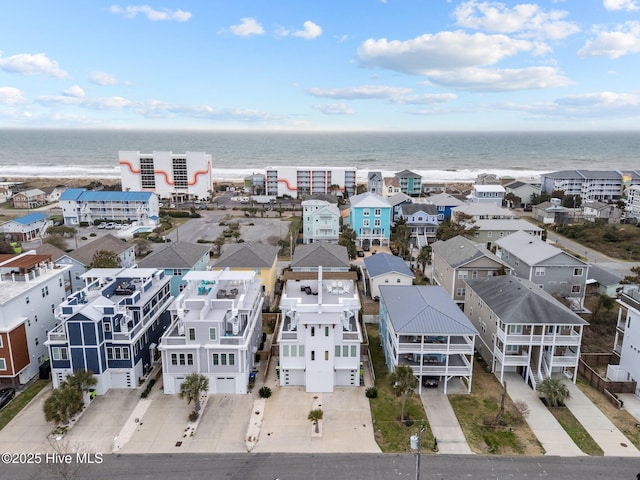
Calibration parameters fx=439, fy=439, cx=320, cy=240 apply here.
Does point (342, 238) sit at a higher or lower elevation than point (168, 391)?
higher

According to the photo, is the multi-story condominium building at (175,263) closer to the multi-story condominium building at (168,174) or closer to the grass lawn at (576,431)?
the grass lawn at (576,431)

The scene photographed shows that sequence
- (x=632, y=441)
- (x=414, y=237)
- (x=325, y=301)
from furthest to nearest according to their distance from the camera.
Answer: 1. (x=414, y=237)
2. (x=325, y=301)
3. (x=632, y=441)

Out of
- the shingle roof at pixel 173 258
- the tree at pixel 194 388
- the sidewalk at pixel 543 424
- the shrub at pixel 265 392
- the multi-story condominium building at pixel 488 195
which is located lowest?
the sidewalk at pixel 543 424

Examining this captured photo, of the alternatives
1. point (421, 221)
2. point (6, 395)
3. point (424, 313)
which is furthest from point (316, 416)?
point (421, 221)

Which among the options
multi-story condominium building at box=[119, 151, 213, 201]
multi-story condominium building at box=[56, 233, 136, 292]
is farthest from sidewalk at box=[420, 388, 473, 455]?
multi-story condominium building at box=[119, 151, 213, 201]

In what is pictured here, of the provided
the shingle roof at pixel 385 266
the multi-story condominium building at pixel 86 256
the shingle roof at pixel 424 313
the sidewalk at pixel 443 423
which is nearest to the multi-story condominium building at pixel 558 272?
the shingle roof at pixel 385 266

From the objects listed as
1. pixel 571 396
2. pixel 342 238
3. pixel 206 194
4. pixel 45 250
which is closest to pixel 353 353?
pixel 571 396

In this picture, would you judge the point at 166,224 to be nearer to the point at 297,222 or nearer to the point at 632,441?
the point at 297,222
